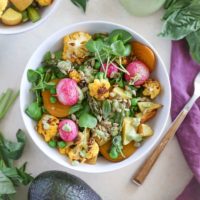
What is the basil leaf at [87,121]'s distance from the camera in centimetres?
95

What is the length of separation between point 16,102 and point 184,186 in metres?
0.39

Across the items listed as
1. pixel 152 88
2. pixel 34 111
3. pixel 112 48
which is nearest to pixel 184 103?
pixel 152 88

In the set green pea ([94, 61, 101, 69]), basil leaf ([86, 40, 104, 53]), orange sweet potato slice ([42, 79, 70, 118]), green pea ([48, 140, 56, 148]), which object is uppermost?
basil leaf ([86, 40, 104, 53])

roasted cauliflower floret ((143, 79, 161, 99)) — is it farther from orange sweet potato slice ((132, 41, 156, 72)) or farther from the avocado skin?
the avocado skin

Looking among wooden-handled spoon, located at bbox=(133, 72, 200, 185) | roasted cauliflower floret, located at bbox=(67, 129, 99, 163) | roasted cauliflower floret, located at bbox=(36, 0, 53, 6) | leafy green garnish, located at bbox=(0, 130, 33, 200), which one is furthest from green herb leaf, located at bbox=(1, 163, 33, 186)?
roasted cauliflower floret, located at bbox=(36, 0, 53, 6)

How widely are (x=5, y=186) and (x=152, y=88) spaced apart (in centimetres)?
33

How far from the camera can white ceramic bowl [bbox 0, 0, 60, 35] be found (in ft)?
3.19

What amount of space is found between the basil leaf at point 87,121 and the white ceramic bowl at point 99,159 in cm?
8

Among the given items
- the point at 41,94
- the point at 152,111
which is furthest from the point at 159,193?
the point at 41,94

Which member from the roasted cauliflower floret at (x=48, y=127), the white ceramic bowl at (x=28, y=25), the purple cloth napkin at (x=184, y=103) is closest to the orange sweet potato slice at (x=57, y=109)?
the roasted cauliflower floret at (x=48, y=127)

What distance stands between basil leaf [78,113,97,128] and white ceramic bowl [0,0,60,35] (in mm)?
195

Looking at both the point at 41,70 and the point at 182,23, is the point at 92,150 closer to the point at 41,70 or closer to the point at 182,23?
the point at 41,70

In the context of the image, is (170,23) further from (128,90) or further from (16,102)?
(16,102)

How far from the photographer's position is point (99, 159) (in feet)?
3.25
